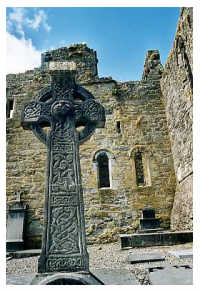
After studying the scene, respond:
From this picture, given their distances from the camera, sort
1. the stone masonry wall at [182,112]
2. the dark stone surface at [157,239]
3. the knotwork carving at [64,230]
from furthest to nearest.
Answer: the stone masonry wall at [182,112] < the dark stone surface at [157,239] < the knotwork carving at [64,230]

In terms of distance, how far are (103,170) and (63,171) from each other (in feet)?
23.6

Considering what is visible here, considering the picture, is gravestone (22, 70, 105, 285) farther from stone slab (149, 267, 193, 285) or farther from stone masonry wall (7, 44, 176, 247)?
stone masonry wall (7, 44, 176, 247)

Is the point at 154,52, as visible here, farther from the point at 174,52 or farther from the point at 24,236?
the point at 24,236

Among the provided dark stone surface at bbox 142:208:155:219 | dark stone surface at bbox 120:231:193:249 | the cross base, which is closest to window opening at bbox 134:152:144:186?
dark stone surface at bbox 142:208:155:219

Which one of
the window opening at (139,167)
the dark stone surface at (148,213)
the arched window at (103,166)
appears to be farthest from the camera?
the window opening at (139,167)

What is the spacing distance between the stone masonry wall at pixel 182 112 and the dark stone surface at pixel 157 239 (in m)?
1.30

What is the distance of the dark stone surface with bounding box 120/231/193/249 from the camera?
6.55 meters

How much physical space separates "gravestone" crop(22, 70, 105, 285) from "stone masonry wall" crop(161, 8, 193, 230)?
495 centimetres

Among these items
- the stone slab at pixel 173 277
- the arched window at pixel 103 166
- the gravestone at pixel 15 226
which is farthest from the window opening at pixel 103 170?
the stone slab at pixel 173 277

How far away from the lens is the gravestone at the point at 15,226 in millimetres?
8234

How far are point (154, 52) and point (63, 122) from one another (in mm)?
9495

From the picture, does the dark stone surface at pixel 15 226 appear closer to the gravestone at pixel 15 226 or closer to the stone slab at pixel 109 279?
the gravestone at pixel 15 226

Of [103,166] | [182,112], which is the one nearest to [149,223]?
[103,166]

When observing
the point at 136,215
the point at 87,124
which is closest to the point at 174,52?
the point at 136,215
